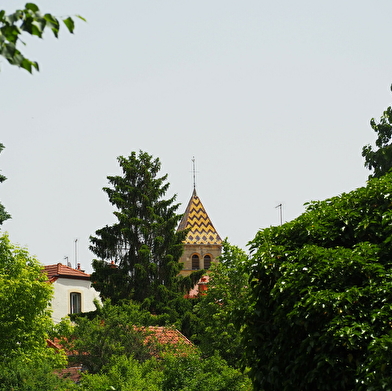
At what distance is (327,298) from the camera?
10.2 m

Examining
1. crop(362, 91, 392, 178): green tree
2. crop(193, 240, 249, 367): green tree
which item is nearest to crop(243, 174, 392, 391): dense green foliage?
crop(362, 91, 392, 178): green tree

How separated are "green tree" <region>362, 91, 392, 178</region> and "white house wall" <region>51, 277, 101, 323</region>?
25553 millimetres

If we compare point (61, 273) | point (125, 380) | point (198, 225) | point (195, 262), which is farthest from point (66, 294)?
point (125, 380)

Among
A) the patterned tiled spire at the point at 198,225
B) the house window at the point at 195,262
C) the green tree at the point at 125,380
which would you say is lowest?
the green tree at the point at 125,380

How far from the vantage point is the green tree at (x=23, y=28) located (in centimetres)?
448

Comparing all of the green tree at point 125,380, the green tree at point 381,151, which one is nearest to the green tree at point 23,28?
the green tree at point 125,380

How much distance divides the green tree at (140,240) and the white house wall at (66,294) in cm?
269

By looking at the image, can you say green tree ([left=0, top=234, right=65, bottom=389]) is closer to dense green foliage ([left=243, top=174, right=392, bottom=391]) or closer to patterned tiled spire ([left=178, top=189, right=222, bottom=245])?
dense green foliage ([left=243, top=174, right=392, bottom=391])

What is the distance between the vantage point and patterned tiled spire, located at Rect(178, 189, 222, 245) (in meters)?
70.8

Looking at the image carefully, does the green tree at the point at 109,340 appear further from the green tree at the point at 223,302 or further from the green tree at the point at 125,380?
the green tree at the point at 125,380

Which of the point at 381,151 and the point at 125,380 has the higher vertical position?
the point at 381,151

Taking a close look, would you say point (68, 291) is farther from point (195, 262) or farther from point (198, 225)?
point (198, 225)

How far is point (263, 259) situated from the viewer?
11648mm

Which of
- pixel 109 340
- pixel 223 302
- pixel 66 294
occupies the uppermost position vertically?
pixel 66 294
